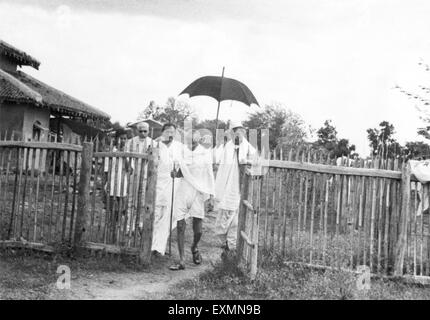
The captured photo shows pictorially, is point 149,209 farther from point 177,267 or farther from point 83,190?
point 83,190

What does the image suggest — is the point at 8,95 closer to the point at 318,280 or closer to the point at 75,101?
the point at 75,101

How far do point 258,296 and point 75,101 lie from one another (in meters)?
16.9

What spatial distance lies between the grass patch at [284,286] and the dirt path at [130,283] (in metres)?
0.31

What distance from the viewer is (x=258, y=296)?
534 cm

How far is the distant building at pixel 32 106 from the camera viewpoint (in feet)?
51.9

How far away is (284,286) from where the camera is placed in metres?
5.62

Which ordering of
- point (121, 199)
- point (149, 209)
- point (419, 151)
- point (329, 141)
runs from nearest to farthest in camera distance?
point (149, 209)
point (121, 199)
point (419, 151)
point (329, 141)

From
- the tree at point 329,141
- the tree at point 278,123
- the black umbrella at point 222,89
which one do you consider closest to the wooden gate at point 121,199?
the black umbrella at point 222,89

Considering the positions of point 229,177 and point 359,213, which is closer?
point 359,213

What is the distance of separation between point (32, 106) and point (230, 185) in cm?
1213

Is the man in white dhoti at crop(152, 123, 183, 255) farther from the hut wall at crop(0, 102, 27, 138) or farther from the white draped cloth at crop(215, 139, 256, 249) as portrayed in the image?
the hut wall at crop(0, 102, 27, 138)

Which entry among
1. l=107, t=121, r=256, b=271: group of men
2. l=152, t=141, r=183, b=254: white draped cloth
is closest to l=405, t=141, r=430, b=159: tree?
l=107, t=121, r=256, b=271: group of men

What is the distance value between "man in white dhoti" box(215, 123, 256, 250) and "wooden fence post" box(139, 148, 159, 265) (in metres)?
1.60

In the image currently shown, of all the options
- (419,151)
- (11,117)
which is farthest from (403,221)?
(11,117)
